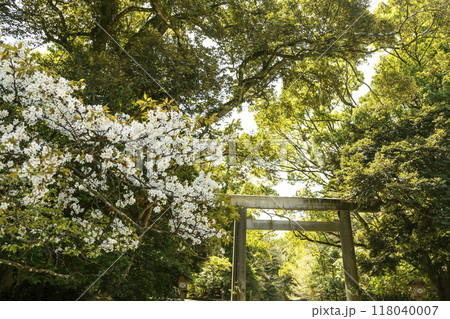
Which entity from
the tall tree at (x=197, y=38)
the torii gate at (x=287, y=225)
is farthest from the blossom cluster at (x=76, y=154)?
the torii gate at (x=287, y=225)

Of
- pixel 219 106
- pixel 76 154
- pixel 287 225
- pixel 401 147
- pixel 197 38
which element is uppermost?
pixel 197 38

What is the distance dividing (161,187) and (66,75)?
2555 mm

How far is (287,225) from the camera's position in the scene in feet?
24.6

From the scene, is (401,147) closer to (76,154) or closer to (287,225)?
(287,225)

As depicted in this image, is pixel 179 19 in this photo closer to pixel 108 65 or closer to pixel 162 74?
pixel 162 74

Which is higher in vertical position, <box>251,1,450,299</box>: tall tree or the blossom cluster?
<box>251,1,450,299</box>: tall tree

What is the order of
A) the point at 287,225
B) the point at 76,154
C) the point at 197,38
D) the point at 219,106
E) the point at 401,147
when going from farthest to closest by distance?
the point at 287,225, the point at 401,147, the point at 197,38, the point at 219,106, the point at 76,154

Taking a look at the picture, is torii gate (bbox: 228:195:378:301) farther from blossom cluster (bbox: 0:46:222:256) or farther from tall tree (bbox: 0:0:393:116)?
blossom cluster (bbox: 0:46:222:256)

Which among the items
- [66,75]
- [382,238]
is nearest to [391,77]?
[382,238]

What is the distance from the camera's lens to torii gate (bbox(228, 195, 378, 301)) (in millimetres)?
6754

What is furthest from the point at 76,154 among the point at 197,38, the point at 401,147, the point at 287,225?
the point at 287,225

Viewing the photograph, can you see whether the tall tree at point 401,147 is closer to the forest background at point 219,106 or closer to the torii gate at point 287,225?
the forest background at point 219,106

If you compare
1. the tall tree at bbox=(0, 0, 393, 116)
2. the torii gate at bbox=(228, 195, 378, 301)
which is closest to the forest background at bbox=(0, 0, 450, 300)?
the tall tree at bbox=(0, 0, 393, 116)
